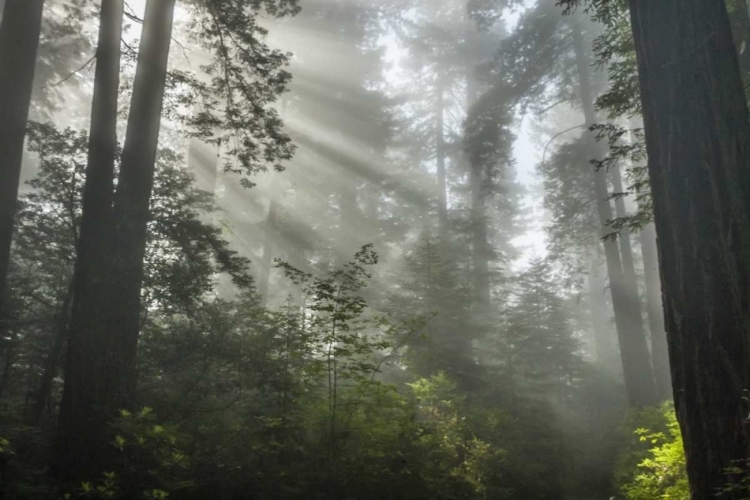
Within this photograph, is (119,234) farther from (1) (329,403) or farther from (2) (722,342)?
(2) (722,342)

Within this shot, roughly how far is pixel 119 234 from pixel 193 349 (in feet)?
8.60

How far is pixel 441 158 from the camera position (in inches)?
1079

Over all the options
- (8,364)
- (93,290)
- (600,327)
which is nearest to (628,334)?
(93,290)

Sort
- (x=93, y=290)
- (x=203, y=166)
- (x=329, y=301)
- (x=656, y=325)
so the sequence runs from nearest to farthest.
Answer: (x=93, y=290)
(x=329, y=301)
(x=656, y=325)
(x=203, y=166)

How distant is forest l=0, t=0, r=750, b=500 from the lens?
13.4 ft

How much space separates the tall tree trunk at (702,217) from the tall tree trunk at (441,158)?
17.4 m

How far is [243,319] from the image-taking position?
10.2 m

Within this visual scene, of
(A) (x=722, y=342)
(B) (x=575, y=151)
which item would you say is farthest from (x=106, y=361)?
(B) (x=575, y=151)

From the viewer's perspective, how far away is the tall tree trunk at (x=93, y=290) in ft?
19.5

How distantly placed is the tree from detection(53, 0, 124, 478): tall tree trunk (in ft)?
21.2

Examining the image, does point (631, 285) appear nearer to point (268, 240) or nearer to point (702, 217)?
point (702, 217)

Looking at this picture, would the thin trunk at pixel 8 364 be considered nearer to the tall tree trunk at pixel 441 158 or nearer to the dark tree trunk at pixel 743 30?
the dark tree trunk at pixel 743 30

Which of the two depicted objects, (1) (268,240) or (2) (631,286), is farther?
(1) (268,240)

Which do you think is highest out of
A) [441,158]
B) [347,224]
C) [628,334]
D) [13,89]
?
[441,158]
